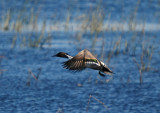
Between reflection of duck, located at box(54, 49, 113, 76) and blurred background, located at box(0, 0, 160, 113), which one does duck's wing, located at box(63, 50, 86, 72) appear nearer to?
reflection of duck, located at box(54, 49, 113, 76)

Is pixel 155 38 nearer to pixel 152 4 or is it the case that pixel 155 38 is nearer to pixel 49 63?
pixel 49 63

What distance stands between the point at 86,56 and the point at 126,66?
5.97 m

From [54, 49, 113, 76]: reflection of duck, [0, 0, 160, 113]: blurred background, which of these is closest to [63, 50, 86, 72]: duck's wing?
[54, 49, 113, 76]: reflection of duck

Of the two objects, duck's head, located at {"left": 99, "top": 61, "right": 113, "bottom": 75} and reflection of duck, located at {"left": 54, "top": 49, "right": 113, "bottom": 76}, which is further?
duck's head, located at {"left": 99, "top": 61, "right": 113, "bottom": 75}

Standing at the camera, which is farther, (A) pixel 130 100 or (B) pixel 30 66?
(B) pixel 30 66

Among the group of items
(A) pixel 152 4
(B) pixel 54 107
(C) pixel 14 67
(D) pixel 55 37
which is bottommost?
(B) pixel 54 107

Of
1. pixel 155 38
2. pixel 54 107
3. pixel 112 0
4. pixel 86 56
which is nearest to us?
pixel 86 56

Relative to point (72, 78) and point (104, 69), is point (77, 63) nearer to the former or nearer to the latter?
point (104, 69)

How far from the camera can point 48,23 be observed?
1638cm

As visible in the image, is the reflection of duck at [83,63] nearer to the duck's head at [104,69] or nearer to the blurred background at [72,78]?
the duck's head at [104,69]

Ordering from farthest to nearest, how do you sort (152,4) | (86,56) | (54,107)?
(152,4) → (54,107) → (86,56)

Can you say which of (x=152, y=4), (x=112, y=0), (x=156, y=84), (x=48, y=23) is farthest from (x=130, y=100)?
(x=112, y=0)

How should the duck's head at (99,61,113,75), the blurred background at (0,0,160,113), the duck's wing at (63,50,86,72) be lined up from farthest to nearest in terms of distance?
1. the blurred background at (0,0,160,113)
2. the duck's head at (99,61,113,75)
3. the duck's wing at (63,50,86,72)

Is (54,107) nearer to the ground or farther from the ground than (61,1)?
nearer to the ground
